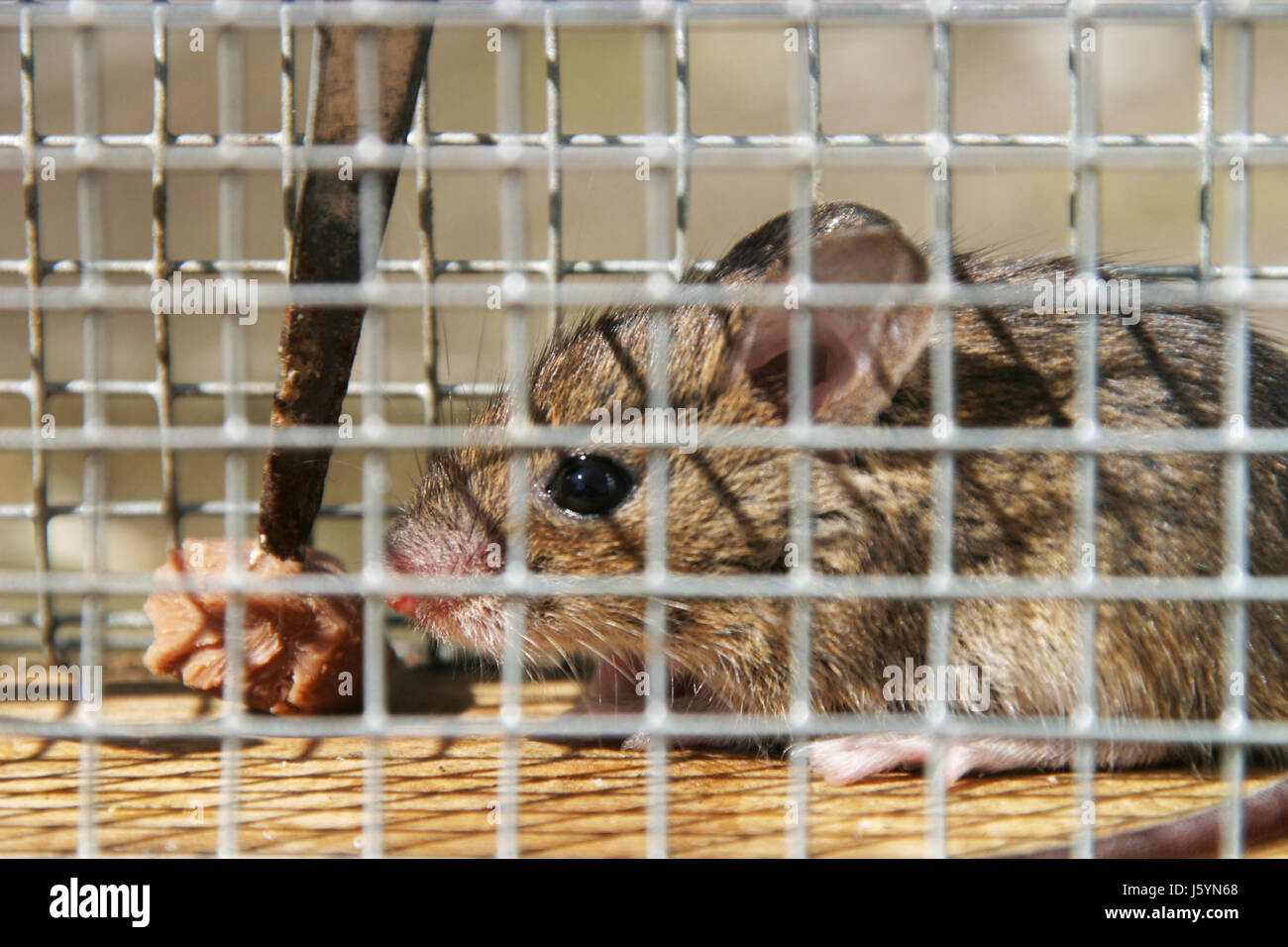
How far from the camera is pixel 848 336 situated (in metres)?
2.63

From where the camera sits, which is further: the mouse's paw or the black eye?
the black eye

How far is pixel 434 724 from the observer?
6.26 ft

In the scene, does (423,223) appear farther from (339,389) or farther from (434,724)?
(434,724)

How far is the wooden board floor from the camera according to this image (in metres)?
2.19

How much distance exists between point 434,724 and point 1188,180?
420 inches

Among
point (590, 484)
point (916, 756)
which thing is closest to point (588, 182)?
point (590, 484)

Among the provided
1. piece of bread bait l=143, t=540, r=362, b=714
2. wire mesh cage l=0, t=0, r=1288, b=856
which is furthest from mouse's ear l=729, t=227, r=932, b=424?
piece of bread bait l=143, t=540, r=362, b=714

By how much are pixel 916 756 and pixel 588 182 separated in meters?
6.53

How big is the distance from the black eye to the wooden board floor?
531 millimetres
